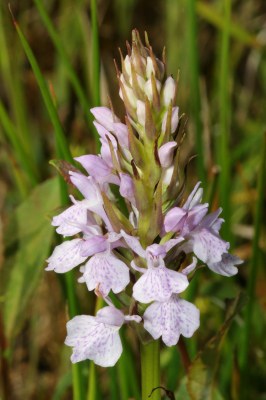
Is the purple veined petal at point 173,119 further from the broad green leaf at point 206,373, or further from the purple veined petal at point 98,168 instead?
the broad green leaf at point 206,373

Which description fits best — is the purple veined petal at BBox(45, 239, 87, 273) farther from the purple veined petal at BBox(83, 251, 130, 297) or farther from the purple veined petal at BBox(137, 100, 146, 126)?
the purple veined petal at BBox(137, 100, 146, 126)

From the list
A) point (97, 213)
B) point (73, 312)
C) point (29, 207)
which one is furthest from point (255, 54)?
point (97, 213)

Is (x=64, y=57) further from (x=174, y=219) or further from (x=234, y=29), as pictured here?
(x=234, y=29)

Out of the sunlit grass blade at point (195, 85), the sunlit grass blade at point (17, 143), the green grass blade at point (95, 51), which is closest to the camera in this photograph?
the green grass blade at point (95, 51)

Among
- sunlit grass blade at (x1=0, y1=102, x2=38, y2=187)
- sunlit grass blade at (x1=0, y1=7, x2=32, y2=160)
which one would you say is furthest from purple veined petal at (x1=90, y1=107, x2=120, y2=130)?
sunlit grass blade at (x1=0, y1=7, x2=32, y2=160)

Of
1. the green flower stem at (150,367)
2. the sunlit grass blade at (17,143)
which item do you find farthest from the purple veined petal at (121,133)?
the sunlit grass blade at (17,143)

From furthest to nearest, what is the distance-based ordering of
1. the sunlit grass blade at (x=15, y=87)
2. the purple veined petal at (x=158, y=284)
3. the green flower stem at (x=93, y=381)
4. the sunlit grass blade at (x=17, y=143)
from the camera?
the sunlit grass blade at (x=15, y=87)
the sunlit grass blade at (x=17, y=143)
the green flower stem at (x=93, y=381)
the purple veined petal at (x=158, y=284)

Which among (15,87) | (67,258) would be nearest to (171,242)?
(67,258)
